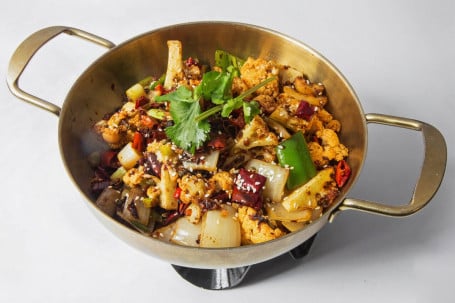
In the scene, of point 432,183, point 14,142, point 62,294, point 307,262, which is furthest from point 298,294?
point 14,142

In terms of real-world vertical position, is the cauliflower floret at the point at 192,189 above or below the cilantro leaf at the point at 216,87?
below

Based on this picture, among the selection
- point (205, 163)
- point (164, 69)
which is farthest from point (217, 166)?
point (164, 69)

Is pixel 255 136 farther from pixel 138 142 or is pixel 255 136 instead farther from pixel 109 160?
pixel 109 160

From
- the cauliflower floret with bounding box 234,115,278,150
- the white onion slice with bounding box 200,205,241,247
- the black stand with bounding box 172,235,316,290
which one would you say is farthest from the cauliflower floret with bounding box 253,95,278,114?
the black stand with bounding box 172,235,316,290

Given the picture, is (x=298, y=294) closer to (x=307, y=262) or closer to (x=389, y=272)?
(x=307, y=262)

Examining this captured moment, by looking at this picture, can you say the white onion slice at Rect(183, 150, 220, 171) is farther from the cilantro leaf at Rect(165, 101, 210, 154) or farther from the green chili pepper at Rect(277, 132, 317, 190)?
the green chili pepper at Rect(277, 132, 317, 190)

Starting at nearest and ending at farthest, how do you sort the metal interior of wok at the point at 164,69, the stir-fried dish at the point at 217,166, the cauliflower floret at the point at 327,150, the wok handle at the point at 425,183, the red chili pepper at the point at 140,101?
the wok handle at the point at 425,183 → the stir-fried dish at the point at 217,166 → the metal interior of wok at the point at 164,69 → the cauliflower floret at the point at 327,150 → the red chili pepper at the point at 140,101

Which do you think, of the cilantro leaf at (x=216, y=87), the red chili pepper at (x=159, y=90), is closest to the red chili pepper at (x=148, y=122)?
the red chili pepper at (x=159, y=90)

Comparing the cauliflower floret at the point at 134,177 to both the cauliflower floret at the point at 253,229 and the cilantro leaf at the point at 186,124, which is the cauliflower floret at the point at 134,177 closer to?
the cilantro leaf at the point at 186,124
